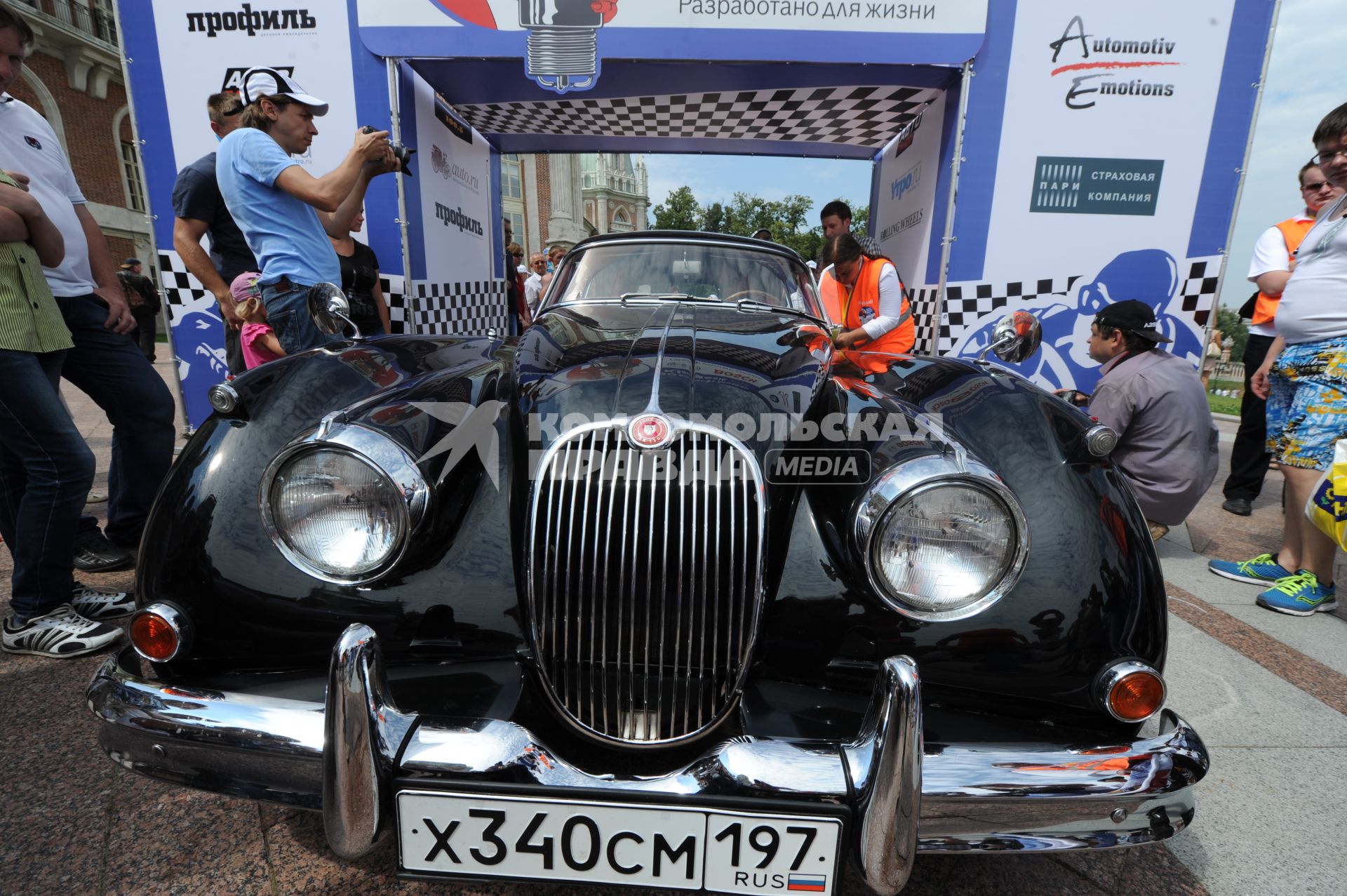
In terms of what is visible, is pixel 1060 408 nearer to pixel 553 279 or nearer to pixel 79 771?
pixel 553 279

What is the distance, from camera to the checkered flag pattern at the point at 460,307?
5285 millimetres

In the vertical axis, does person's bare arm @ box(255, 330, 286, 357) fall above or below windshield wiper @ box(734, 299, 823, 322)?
below

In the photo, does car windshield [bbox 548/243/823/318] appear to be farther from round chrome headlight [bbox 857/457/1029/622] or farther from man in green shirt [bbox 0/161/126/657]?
man in green shirt [bbox 0/161/126/657]

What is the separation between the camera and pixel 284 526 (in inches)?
51.2

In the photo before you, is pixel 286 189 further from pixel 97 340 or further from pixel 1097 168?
pixel 1097 168

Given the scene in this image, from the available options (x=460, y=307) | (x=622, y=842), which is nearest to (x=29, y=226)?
(x=622, y=842)

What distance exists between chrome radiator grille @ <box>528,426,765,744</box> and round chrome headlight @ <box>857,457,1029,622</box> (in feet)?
0.78

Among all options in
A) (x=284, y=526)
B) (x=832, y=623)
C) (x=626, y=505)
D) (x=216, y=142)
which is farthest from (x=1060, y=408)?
(x=216, y=142)

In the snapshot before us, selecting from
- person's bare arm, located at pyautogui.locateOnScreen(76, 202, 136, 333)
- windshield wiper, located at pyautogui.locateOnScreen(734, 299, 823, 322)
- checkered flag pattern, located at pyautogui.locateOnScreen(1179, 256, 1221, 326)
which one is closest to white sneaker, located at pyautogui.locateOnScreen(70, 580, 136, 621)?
person's bare arm, located at pyautogui.locateOnScreen(76, 202, 136, 333)

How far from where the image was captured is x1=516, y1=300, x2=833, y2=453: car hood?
1.42 metres

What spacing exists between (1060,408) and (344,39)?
5.13m

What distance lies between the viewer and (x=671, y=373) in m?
Answer: 1.50

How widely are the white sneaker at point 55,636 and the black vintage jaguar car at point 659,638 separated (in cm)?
125

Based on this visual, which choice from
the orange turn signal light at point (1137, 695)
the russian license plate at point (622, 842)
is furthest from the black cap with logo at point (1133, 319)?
the russian license plate at point (622, 842)
